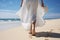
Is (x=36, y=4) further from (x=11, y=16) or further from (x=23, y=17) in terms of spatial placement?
(x=11, y=16)

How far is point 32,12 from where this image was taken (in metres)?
2.38

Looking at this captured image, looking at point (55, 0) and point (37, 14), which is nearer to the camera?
point (37, 14)

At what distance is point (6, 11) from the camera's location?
5.15 m

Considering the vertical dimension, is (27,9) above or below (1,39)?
above

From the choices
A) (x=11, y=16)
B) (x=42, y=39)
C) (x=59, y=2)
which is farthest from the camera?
(x=11, y=16)

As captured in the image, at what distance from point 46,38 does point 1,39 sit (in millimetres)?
630

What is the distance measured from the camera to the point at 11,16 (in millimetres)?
5098

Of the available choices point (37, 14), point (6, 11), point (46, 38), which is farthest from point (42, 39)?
point (6, 11)

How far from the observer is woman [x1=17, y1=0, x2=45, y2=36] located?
2.37 m

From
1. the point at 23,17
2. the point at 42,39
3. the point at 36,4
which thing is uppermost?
the point at 36,4

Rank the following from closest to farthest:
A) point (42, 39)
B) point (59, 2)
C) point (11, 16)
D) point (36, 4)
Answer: point (42, 39), point (36, 4), point (59, 2), point (11, 16)

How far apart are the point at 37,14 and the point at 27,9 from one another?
0.17 meters

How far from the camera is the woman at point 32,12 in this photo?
2369 millimetres

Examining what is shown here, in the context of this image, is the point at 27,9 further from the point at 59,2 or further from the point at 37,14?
the point at 59,2
